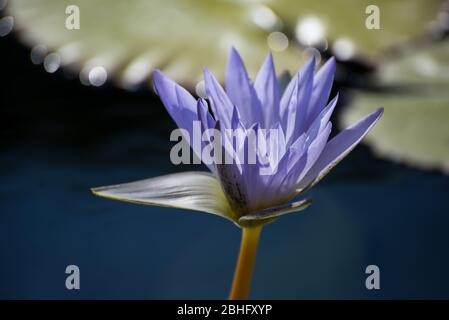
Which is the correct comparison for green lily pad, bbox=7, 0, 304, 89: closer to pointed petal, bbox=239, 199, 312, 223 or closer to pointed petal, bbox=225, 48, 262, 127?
pointed petal, bbox=225, 48, 262, 127

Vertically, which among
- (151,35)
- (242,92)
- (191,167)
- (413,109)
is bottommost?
(242,92)

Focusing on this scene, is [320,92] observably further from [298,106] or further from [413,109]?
[413,109]

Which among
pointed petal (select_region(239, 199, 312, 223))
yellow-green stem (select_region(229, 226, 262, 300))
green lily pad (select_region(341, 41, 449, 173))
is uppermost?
green lily pad (select_region(341, 41, 449, 173))

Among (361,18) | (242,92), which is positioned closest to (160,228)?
(242,92)

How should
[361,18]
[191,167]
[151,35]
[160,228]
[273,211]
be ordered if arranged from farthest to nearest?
[361,18] → [151,35] → [191,167] → [160,228] → [273,211]

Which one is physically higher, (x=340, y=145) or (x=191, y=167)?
(x=191, y=167)

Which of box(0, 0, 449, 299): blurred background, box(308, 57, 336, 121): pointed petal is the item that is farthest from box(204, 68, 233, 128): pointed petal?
box(0, 0, 449, 299): blurred background

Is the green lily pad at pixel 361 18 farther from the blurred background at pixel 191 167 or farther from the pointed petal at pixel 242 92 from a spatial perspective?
the pointed petal at pixel 242 92

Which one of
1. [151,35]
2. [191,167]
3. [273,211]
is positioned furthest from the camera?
[151,35]
